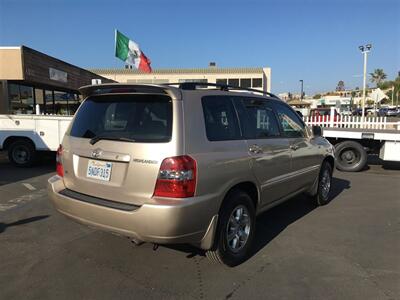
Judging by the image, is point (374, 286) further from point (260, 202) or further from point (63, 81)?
point (63, 81)

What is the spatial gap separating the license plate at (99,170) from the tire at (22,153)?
741 centimetres

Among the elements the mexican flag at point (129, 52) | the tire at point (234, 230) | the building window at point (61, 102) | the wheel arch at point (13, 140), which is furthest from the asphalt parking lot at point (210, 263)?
the building window at point (61, 102)

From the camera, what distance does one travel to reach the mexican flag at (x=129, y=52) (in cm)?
1633

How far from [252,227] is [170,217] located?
4.49 ft

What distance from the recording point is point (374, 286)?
363 centimetres

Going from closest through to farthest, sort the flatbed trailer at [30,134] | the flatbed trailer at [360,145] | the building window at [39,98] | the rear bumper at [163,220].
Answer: the rear bumper at [163,220], the flatbed trailer at [360,145], the flatbed trailer at [30,134], the building window at [39,98]

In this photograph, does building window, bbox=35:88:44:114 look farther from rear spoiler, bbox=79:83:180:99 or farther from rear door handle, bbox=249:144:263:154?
rear door handle, bbox=249:144:263:154

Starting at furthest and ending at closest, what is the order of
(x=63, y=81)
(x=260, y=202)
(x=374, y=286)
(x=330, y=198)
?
(x=63, y=81) < (x=330, y=198) < (x=260, y=202) < (x=374, y=286)

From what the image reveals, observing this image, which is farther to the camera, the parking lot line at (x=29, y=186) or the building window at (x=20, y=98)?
the building window at (x=20, y=98)

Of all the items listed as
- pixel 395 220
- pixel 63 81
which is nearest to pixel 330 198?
pixel 395 220

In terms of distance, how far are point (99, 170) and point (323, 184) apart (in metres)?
4.18

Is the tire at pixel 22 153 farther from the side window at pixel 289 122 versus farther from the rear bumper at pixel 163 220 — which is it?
the side window at pixel 289 122

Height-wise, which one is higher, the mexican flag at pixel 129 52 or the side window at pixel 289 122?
the mexican flag at pixel 129 52

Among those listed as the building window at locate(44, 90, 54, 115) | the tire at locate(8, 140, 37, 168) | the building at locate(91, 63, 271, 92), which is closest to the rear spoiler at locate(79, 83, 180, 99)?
the tire at locate(8, 140, 37, 168)
